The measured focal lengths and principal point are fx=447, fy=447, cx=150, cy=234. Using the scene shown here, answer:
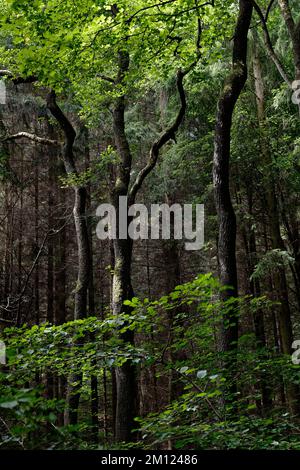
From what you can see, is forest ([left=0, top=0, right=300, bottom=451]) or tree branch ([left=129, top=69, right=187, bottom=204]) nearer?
forest ([left=0, top=0, right=300, bottom=451])

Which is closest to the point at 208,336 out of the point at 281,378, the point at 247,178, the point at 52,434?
the point at 281,378

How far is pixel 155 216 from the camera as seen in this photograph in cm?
1759

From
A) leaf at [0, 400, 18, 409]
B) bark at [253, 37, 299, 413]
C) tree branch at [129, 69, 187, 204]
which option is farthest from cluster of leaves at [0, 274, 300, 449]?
bark at [253, 37, 299, 413]

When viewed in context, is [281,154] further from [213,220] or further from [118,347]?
[118,347]

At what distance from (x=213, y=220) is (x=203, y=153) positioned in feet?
7.59

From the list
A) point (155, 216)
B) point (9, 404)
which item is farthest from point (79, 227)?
point (9, 404)

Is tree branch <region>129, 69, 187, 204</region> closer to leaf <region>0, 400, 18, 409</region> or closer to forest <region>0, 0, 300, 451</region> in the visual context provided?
forest <region>0, 0, 300, 451</region>

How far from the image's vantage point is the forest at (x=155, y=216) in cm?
423

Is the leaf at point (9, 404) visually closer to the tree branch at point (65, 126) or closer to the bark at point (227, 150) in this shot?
the bark at point (227, 150)

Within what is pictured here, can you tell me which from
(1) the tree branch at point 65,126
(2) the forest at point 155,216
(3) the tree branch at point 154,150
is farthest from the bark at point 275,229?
(1) the tree branch at point 65,126

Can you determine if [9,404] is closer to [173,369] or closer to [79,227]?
[173,369]

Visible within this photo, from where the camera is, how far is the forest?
4232mm

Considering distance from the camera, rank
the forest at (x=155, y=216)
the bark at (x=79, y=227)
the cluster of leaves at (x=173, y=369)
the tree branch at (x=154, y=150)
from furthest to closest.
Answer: the bark at (x=79, y=227) < the tree branch at (x=154, y=150) < the forest at (x=155, y=216) < the cluster of leaves at (x=173, y=369)

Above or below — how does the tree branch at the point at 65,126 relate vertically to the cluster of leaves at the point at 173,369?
above
